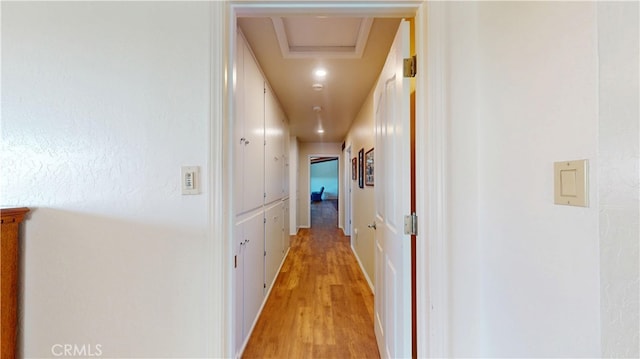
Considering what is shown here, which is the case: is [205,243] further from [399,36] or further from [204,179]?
[399,36]

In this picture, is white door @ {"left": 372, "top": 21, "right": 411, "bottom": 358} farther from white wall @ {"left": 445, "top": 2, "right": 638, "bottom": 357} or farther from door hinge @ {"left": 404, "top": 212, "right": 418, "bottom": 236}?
white wall @ {"left": 445, "top": 2, "right": 638, "bottom": 357}

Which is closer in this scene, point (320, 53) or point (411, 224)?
point (411, 224)

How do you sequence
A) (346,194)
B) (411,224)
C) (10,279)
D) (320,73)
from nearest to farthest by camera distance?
(10,279)
(411,224)
(320,73)
(346,194)

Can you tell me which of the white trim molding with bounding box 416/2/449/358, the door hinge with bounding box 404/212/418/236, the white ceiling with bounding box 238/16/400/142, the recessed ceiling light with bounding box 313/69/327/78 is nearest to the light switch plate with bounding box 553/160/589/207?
the white trim molding with bounding box 416/2/449/358

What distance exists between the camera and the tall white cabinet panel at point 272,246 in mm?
2781

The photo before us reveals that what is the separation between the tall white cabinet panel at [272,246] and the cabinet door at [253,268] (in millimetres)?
239

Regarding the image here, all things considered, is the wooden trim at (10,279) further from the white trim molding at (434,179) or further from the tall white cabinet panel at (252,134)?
the white trim molding at (434,179)

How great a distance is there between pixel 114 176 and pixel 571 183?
148 cm

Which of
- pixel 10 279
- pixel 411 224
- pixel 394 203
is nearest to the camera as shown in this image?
pixel 10 279

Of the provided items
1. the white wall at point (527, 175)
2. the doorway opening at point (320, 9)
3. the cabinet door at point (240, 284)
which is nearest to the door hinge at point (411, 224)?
the white wall at point (527, 175)

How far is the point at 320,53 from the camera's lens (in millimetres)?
2260

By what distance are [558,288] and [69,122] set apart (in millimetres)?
1731

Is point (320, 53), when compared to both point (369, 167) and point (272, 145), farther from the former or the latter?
point (369, 167)

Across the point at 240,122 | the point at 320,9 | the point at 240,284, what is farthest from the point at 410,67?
the point at 240,284
